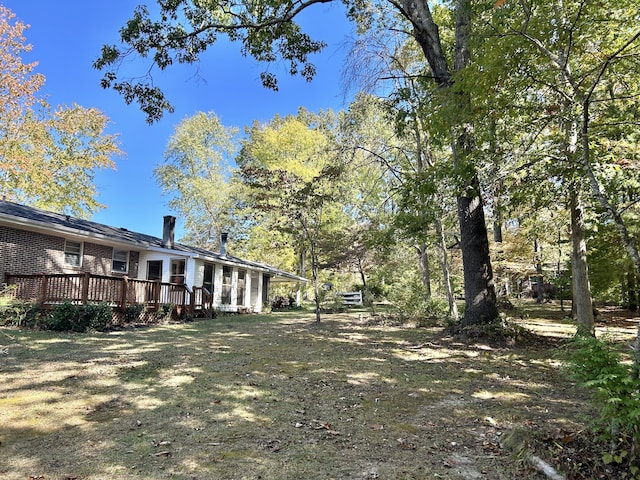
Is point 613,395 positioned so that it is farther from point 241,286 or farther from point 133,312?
point 241,286

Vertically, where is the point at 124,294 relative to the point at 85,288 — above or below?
below

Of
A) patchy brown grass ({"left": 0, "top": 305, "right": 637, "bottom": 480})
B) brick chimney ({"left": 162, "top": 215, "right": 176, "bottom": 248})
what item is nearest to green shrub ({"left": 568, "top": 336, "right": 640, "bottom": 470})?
patchy brown grass ({"left": 0, "top": 305, "right": 637, "bottom": 480})

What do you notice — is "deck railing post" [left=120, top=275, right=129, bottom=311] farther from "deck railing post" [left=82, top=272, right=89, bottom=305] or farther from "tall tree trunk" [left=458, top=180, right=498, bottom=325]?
"tall tree trunk" [left=458, top=180, right=498, bottom=325]

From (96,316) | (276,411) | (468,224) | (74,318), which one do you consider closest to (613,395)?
(276,411)

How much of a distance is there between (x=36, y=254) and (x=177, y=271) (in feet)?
17.8

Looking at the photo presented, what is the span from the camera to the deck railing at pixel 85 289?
1049cm

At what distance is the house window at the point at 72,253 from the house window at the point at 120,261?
60.3 inches

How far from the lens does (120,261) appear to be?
15172mm

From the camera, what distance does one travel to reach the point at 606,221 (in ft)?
33.6

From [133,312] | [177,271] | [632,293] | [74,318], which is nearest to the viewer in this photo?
[74,318]

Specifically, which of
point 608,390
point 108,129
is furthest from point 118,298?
point 108,129

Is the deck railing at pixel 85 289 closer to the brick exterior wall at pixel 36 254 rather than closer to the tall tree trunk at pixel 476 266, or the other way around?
the brick exterior wall at pixel 36 254

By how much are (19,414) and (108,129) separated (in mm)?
25137

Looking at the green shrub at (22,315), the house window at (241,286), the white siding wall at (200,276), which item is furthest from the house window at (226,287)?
the green shrub at (22,315)
